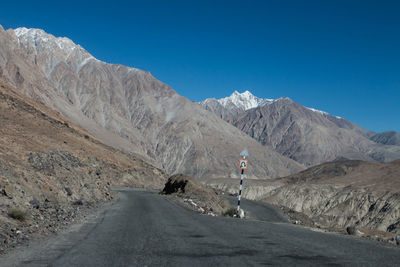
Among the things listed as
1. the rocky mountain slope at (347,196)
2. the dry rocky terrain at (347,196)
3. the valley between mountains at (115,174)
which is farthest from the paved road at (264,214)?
the rocky mountain slope at (347,196)

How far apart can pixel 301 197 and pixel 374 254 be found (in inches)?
3098

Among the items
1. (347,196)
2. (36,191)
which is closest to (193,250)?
(36,191)

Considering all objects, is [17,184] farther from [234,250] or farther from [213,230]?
[234,250]

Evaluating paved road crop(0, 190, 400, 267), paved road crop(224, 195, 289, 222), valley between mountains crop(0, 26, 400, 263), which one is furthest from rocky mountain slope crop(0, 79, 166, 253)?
paved road crop(224, 195, 289, 222)

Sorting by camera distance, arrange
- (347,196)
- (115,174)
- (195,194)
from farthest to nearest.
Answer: (347,196)
(115,174)
(195,194)

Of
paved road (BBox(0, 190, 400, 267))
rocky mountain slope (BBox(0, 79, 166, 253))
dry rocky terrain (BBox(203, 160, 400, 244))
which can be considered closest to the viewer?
paved road (BBox(0, 190, 400, 267))

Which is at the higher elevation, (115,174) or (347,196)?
(347,196)

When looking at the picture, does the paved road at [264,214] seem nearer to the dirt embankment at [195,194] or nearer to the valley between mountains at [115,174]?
the valley between mountains at [115,174]

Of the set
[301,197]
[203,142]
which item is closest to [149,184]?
[301,197]

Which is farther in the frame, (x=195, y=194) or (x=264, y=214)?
(x=264, y=214)

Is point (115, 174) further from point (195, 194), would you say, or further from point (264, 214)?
point (195, 194)

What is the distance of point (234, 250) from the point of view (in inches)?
355

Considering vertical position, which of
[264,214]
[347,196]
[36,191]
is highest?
[347,196]

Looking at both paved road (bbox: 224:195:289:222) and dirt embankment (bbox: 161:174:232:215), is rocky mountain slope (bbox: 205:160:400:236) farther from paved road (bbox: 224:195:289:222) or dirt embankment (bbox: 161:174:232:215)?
dirt embankment (bbox: 161:174:232:215)
